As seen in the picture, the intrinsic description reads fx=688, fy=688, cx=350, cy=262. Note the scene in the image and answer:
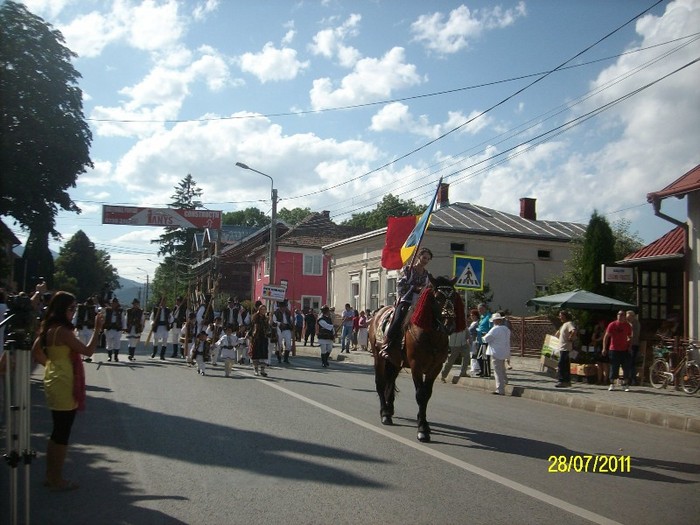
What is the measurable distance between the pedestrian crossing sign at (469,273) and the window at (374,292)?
795 inches

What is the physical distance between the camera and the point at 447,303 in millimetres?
8852

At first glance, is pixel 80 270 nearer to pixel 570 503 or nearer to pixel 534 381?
pixel 534 381

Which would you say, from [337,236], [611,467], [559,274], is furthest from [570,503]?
[337,236]

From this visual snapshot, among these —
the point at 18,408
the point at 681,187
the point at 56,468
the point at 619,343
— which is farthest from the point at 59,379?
the point at 681,187

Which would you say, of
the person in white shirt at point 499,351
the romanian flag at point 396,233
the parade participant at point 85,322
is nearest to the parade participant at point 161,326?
the parade participant at point 85,322

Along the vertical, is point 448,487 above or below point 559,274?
below

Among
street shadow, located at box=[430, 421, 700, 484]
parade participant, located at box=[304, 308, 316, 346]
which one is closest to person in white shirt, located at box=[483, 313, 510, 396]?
street shadow, located at box=[430, 421, 700, 484]

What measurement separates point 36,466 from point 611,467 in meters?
6.11

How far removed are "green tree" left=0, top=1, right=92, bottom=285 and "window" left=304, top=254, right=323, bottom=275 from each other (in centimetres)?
2739

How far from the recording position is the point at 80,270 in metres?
87.7

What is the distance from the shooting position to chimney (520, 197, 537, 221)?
41000 millimetres

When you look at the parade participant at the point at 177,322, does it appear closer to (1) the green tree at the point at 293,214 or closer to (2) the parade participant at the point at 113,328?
(2) the parade participant at the point at 113,328

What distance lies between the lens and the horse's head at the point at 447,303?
8.85 meters

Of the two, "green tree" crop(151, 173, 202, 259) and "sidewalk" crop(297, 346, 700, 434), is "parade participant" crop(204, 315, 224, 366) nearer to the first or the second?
"sidewalk" crop(297, 346, 700, 434)
